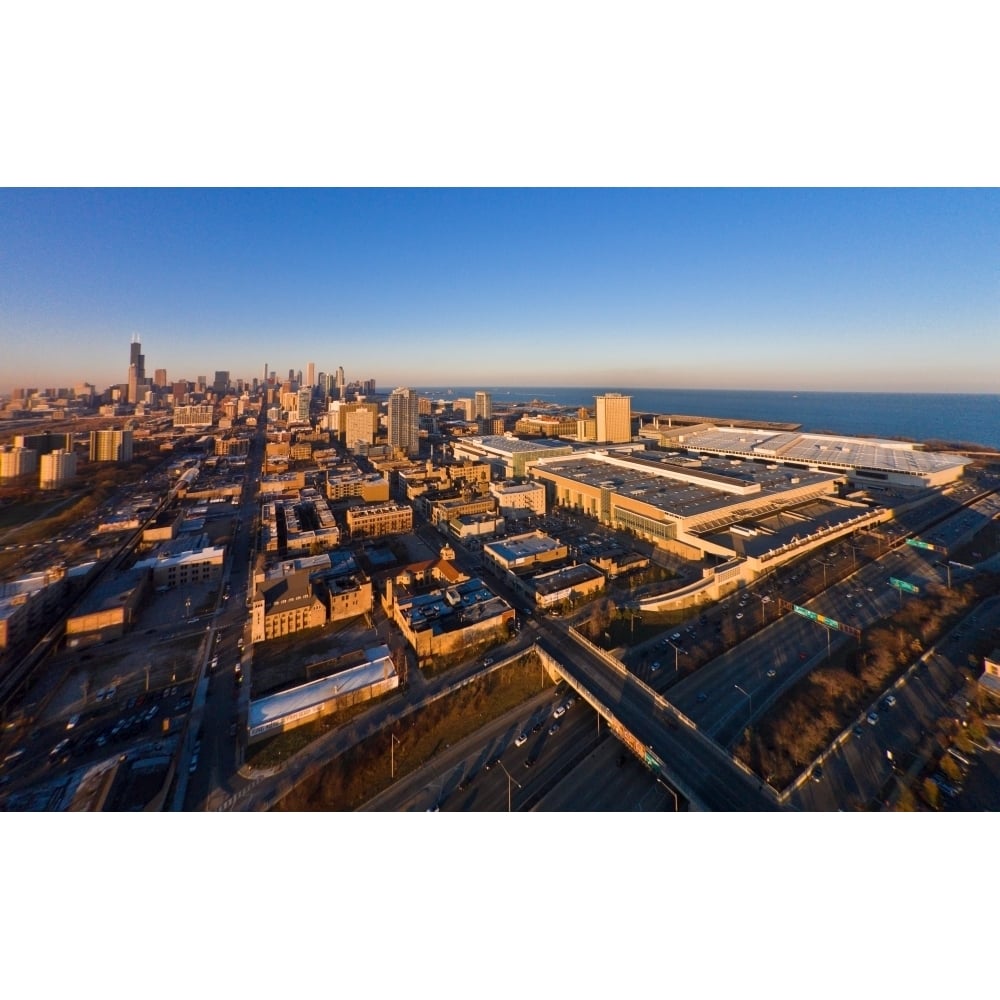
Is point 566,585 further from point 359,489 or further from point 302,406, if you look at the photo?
point 302,406

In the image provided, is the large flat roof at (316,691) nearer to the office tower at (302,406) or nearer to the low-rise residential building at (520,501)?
the low-rise residential building at (520,501)

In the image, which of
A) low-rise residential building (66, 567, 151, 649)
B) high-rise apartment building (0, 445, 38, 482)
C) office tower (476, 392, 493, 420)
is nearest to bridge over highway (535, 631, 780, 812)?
low-rise residential building (66, 567, 151, 649)

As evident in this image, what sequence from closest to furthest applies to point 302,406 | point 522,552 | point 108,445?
point 522,552 → point 108,445 → point 302,406

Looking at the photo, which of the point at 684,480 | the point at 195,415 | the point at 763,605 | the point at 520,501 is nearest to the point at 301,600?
the point at 520,501

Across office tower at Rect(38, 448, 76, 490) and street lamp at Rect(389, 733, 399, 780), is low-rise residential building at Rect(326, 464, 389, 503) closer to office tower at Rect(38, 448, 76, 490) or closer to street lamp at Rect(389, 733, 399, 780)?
office tower at Rect(38, 448, 76, 490)

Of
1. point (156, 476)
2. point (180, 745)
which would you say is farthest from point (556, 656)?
point (156, 476)

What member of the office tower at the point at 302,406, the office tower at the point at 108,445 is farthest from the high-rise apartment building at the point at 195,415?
the office tower at the point at 108,445
